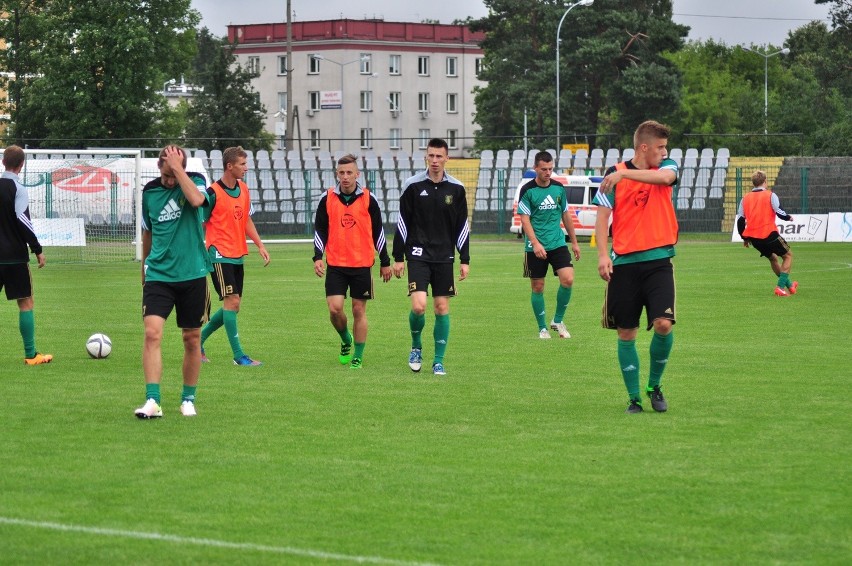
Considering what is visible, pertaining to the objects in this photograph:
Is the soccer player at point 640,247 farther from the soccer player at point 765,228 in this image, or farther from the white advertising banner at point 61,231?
the white advertising banner at point 61,231

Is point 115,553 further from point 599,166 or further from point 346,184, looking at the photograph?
point 599,166

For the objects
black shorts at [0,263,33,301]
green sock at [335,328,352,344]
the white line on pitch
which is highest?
black shorts at [0,263,33,301]

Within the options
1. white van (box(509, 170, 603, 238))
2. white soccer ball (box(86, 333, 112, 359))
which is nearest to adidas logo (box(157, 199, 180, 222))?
white soccer ball (box(86, 333, 112, 359))

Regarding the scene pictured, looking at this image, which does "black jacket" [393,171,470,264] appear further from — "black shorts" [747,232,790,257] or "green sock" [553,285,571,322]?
"black shorts" [747,232,790,257]

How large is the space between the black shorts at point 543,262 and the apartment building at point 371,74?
81894mm

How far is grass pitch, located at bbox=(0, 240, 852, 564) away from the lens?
19.8 ft

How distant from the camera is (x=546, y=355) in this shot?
1375cm

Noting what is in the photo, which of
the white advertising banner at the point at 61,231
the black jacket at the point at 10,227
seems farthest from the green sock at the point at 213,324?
the white advertising banner at the point at 61,231

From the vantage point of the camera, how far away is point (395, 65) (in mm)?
102875

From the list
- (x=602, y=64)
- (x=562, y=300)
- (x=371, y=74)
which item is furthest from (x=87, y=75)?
(x=562, y=300)

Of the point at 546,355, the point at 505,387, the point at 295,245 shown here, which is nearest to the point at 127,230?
the point at 295,245

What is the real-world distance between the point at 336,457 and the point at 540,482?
1383 millimetres

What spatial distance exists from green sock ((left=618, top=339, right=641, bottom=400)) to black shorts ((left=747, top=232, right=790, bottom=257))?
13083 millimetres

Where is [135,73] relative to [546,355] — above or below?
above
